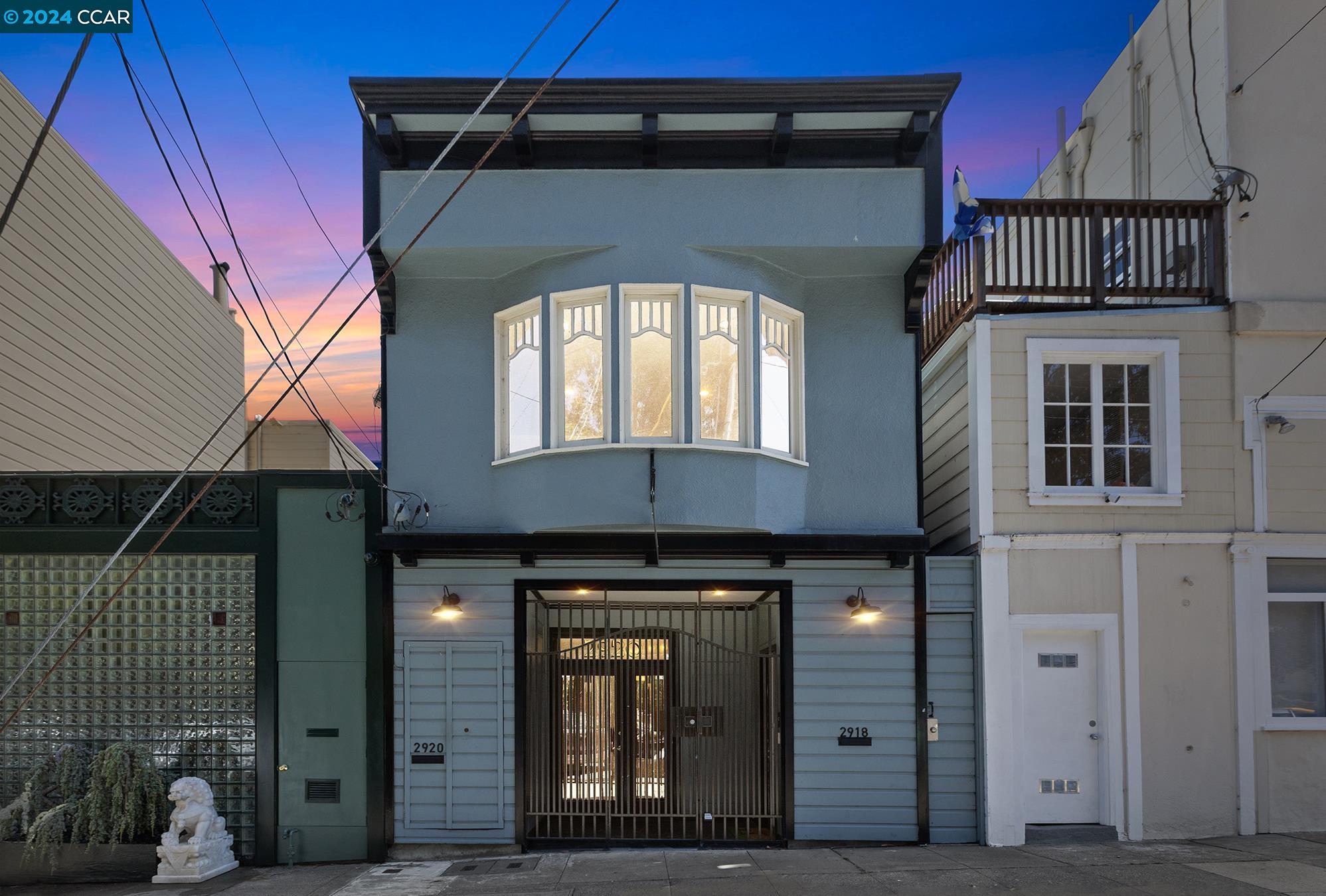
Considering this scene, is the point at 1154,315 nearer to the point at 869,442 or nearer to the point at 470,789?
the point at 869,442

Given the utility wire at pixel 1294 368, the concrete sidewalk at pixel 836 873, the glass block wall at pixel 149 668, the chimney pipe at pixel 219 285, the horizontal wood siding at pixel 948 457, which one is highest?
the chimney pipe at pixel 219 285

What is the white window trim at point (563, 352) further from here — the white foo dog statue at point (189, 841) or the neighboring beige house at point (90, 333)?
the white foo dog statue at point (189, 841)

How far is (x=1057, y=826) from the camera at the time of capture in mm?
11203

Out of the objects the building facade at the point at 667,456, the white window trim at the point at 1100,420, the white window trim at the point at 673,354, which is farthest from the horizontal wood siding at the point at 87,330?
the white window trim at the point at 1100,420

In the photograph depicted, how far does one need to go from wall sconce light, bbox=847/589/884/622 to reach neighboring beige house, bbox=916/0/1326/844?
41.0 inches

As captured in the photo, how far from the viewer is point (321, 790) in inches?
446

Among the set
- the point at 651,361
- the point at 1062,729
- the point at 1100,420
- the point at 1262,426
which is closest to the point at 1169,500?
the point at 1100,420

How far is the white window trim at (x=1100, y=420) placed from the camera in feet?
37.1

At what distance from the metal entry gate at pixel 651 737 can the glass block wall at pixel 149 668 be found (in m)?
2.89

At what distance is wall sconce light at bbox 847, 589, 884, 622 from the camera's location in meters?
11.3

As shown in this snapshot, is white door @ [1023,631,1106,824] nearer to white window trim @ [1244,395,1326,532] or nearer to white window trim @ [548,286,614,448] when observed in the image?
white window trim @ [1244,395,1326,532]

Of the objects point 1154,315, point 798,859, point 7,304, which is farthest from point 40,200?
point 1154,315

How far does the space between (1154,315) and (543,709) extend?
24.1 feet

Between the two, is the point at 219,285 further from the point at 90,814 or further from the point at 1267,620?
the point at 1267,620
